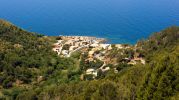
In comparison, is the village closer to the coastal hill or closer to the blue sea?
the coastal hill

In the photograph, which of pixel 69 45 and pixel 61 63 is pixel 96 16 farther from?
pixel 61 63

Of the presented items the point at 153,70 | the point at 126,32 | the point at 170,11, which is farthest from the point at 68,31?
the point at 153,70

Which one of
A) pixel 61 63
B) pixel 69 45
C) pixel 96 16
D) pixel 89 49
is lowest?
pixel 61 63

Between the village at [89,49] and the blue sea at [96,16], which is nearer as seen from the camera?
the village at [89,49]

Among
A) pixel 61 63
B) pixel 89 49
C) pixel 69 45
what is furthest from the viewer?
pixel 69 45

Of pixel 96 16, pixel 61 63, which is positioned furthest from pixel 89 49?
pixel 96 16

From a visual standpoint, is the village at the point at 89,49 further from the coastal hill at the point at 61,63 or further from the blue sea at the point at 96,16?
the blue sea at the point at 96,16

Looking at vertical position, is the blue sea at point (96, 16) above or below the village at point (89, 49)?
above

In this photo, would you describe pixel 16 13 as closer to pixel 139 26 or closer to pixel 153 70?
pixel 139 26

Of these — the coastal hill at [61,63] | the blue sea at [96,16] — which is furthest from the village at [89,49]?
the blue sea at [96,16]
